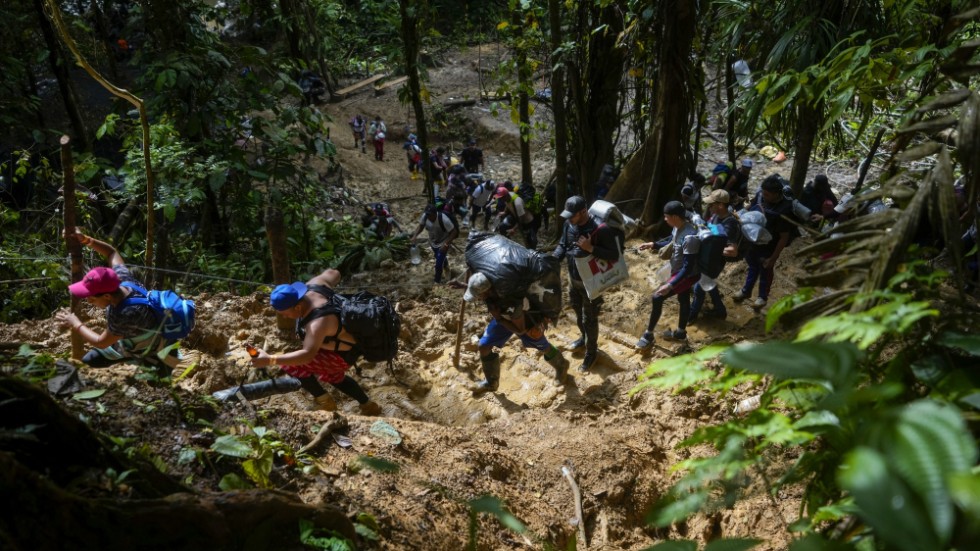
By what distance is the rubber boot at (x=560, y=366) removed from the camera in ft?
19.2

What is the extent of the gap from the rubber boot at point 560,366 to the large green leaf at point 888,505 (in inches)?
193

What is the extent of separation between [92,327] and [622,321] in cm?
553

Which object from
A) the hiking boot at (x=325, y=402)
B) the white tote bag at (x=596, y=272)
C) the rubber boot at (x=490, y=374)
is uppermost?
the white tote bag at (x=596, y=272)

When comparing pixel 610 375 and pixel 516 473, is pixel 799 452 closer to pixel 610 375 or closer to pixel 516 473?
pixel 516 473


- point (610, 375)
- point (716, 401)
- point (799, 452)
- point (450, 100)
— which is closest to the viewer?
point (799, 452)

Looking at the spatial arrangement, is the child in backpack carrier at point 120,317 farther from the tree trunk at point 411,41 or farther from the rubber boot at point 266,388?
the tree trunk at point 411,41

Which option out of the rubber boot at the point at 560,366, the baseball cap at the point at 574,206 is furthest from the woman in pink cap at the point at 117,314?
the baseball cap at the point at 574,206

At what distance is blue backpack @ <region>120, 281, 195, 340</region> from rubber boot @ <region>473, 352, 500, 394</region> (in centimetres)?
261

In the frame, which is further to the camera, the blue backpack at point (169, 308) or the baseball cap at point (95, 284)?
the blue backpack at point (169, 308)

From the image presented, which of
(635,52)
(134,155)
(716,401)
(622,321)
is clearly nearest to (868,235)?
(716,401)

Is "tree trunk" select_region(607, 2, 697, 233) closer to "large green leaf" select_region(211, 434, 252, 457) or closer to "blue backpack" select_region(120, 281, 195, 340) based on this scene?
"blue backpack" select_region(120, 281, 195, 340)

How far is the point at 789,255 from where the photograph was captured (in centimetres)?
774

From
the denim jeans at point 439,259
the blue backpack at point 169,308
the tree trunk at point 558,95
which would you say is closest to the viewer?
the blue backpack at point 169,308

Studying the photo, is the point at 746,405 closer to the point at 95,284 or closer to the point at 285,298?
the point at 285,298
